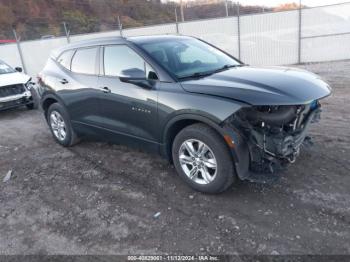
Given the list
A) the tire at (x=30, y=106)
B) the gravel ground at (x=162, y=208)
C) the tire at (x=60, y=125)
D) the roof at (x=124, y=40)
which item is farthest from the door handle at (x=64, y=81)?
the tire at (x=30, y=106)

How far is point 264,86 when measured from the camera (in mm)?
3395

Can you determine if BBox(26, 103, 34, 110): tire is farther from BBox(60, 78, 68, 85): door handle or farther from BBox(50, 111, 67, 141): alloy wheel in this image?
BBox(60, 78, 68, 85): door handle

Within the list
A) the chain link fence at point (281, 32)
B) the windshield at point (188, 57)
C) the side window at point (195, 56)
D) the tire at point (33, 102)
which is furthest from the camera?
the chain link fence at point (281, 32)

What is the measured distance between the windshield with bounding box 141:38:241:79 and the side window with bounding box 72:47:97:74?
1.04 meters

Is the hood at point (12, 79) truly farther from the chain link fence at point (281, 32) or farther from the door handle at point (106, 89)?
the chain link fence at point (281, 32)

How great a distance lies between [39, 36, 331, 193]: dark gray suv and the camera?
3.39 meters

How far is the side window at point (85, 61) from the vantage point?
4.89 m

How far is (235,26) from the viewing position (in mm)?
13477

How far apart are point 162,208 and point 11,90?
23.3 feet

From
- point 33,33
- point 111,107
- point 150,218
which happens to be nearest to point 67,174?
point 111,107

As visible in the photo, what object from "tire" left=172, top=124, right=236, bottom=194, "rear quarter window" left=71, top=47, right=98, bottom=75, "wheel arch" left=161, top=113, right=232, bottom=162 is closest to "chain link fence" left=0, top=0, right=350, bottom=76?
"rear quarter window" left=71, top=47, right=98, bottom=75

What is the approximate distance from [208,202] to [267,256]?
1010 millimetres

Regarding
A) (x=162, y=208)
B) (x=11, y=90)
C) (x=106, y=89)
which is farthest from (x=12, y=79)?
(x=162, y=208)

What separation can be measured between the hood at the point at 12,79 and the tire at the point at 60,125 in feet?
11.9
